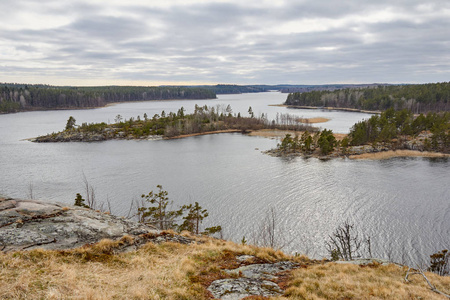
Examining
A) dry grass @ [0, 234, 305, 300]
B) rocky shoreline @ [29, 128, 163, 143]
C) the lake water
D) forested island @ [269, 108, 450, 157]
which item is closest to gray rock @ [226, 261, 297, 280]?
dry grass @ [0, 234, 305, 300]

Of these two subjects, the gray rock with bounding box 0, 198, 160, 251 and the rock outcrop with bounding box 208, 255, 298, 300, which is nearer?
the rock outcrop with bounding box 208, 255, 298, 300

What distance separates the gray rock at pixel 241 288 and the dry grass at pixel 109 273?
20.1 inches

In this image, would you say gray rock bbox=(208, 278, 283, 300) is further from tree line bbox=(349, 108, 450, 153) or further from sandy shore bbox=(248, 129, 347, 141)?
sandy shore bbox=(248, 129, 347, 141)

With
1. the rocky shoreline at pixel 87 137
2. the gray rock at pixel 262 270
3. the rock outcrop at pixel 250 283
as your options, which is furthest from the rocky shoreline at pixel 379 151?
the rock outcrop at pixel 250 283

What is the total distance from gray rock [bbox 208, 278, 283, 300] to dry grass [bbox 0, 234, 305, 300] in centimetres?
51

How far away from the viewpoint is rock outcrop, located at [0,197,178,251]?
12.9m

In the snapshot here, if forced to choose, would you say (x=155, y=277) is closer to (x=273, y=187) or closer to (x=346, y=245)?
(x=346, y=245)

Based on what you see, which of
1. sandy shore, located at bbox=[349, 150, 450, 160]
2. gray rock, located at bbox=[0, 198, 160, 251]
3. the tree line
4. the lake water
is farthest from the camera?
the tree line

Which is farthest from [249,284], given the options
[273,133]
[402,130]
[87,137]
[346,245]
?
[273,133]

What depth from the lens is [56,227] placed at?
46.8 ft

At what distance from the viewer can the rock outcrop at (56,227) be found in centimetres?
1295

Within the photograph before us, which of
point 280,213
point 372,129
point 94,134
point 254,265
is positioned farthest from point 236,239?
point 94,134

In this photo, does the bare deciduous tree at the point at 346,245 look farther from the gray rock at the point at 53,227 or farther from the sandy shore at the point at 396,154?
the sandy shore at the point at 396,154

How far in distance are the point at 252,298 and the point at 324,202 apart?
36.4 m
